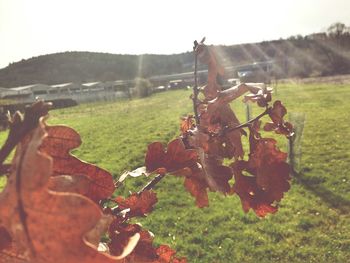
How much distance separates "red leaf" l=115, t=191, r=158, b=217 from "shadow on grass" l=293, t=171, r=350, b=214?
19.5 feet

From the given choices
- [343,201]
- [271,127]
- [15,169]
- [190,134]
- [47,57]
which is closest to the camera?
[15,169]

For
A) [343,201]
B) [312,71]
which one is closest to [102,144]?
[343,201]

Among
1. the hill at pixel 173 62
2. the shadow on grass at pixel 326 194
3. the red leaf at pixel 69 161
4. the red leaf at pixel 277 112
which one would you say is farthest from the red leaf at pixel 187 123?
the hill at pixel 173 62

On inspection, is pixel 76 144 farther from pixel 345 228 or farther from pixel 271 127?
pixel 345 228

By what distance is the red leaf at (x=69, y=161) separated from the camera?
48 centimetres

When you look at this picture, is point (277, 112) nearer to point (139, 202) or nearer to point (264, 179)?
point (264, 179)

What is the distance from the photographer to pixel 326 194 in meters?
6.90

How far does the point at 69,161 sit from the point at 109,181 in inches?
2.9

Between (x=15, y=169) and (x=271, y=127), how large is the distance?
763mm

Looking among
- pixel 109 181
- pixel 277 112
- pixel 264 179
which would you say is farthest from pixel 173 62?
pixel 109 181

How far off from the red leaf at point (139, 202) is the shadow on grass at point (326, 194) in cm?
595

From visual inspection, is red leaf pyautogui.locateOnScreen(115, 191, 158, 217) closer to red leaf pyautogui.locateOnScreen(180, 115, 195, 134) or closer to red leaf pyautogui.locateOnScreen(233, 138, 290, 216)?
red leaf pyautogui.locateOnScreen(233, 138, 290, 216)

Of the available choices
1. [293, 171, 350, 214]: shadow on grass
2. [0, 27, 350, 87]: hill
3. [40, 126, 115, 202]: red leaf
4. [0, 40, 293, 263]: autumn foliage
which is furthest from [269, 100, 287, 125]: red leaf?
[0, 27, 350, 87]: hill

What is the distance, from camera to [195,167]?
77 centimetres
